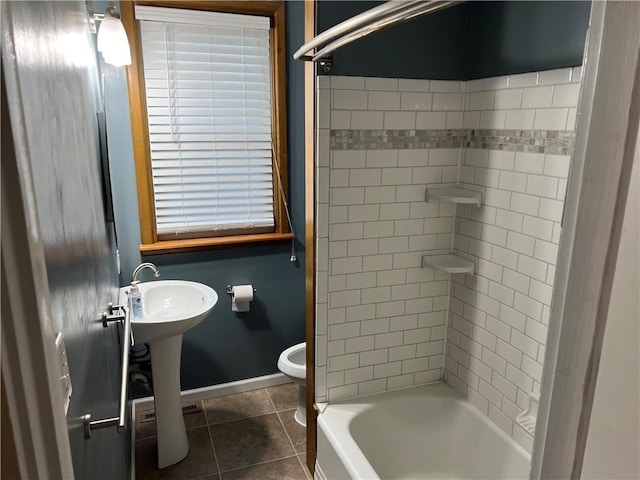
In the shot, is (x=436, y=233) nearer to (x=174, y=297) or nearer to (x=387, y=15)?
(x=387, y=15)

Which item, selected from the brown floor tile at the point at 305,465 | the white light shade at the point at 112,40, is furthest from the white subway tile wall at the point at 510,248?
the white light shade at the point at 112,40

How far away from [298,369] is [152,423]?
3.12 feet

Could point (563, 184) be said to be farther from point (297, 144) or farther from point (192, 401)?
point (192, 401)

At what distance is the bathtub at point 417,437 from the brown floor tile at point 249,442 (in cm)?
41

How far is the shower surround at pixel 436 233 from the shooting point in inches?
66.3

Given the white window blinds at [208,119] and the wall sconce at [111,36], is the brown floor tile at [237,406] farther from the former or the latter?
the wall sconce at [111,36]

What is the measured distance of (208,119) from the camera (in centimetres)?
266

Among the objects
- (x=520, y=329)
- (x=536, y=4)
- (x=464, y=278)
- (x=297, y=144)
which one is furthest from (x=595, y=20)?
(x=297, y=144)

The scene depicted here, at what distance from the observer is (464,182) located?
6.66 feet

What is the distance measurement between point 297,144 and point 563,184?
1685 millimetres

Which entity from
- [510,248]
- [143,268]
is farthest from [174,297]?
[510,248]

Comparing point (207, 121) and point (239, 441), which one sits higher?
point (207, 121)

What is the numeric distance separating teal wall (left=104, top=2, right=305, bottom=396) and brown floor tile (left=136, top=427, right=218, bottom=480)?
397mm

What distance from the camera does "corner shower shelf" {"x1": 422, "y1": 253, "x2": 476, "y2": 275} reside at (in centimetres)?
197
